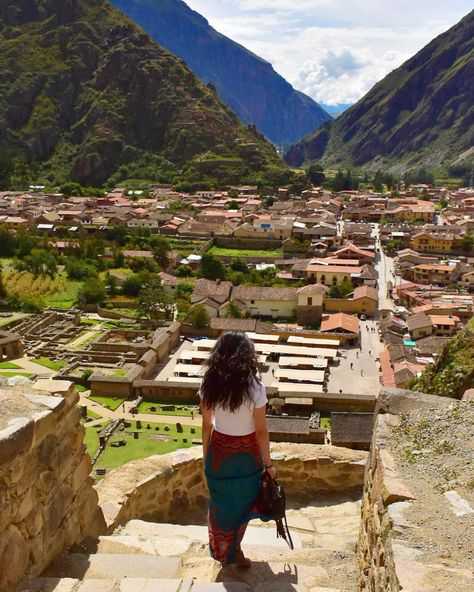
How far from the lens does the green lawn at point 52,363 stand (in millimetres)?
26958

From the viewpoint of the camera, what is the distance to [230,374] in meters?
3.69

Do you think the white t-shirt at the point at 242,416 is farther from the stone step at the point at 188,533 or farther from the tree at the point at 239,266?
the tree at the point at 239,266

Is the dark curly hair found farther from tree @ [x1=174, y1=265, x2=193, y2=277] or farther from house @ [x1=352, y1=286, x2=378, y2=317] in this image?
tree @ [x1=174, y1=265, x2=193, y2=277]

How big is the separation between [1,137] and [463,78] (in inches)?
4708

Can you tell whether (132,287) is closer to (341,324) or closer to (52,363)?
Answer: (52,363)

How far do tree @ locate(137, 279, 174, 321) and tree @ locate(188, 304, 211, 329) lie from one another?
278 cm

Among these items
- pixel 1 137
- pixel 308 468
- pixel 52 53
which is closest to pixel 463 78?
pixel 52 53

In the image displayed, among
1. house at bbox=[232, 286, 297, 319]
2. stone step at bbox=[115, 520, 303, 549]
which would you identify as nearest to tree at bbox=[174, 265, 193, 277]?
house at bbox=[232, 286, 297, 319]

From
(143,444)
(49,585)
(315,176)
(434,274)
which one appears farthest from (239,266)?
(315,176)

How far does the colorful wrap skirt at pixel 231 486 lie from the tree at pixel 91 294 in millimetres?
34141

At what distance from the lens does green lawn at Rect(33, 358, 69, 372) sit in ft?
88.4

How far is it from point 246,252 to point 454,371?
46.6 meters

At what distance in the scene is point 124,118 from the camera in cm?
10144

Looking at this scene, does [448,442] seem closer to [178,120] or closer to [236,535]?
[236,535]
